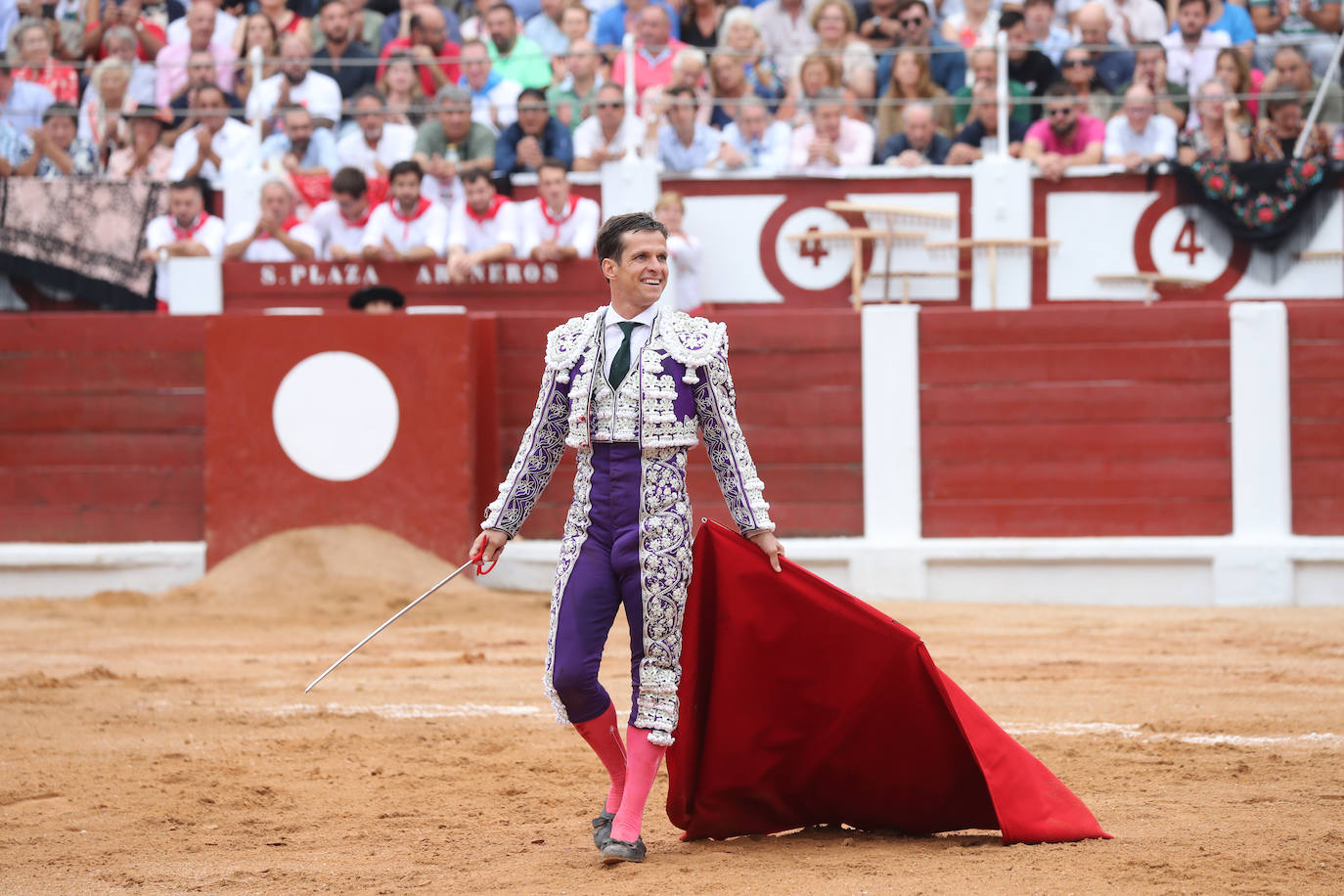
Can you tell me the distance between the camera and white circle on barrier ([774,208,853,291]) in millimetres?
8695

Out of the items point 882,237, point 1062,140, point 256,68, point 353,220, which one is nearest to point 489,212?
point 353,220

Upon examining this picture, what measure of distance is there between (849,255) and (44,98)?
489cm

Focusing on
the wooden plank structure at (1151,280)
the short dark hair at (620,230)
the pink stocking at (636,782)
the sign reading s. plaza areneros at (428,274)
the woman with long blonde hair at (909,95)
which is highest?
the woman with long blonde hair at (909,95)

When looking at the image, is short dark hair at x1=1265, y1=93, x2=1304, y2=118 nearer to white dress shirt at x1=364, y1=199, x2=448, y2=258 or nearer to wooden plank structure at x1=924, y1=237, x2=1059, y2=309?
wooden plank structure at x1=924, y1=237, x2=1059, y2=309

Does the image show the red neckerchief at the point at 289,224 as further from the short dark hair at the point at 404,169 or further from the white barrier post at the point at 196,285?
the short dark hair at the point at 404,169

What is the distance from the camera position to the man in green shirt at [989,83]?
852cm

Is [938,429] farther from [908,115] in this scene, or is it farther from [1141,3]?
[1141,3]

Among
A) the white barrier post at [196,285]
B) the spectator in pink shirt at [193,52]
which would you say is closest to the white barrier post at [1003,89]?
the white barrier post at [196,285]

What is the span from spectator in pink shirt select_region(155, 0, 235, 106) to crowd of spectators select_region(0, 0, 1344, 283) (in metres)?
0.02

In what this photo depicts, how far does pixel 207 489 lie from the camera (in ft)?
23.8

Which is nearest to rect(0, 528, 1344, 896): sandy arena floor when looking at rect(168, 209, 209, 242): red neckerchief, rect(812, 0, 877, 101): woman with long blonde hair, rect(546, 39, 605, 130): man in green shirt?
rect(168, 209, 209, 242): red neckerchief

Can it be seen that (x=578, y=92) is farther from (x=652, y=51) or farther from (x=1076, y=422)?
(x=1076, y=422)

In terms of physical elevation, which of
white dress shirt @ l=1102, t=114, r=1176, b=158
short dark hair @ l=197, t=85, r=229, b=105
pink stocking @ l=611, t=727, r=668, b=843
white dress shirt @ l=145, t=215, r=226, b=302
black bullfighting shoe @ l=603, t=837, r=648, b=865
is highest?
short dark hair @ l=197, t=85, r=229, b=105

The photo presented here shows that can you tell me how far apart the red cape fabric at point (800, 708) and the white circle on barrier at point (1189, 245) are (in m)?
5.91
